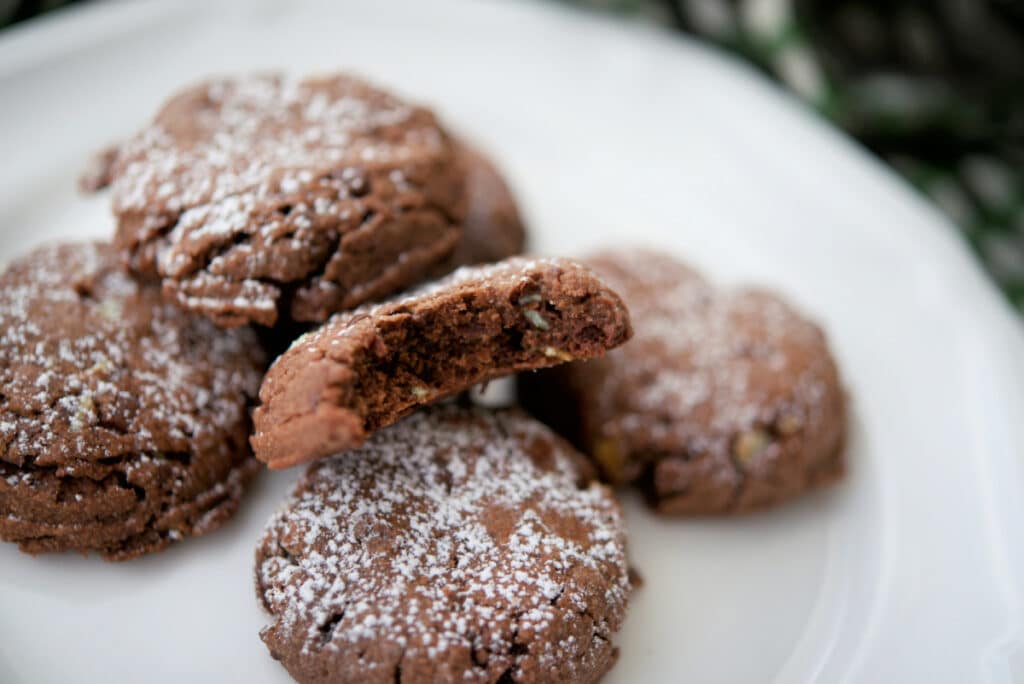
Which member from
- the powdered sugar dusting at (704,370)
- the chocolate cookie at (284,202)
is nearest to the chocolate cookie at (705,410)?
the powdered sugar dusting at (704,370)

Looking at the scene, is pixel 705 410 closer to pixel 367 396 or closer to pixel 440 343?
pixel 440 343

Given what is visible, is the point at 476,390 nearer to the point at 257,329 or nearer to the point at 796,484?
the point at 257,329

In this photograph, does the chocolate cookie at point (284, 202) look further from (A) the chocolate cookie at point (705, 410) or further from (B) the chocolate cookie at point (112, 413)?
(A) the chocolate cookie at point (705, 410)

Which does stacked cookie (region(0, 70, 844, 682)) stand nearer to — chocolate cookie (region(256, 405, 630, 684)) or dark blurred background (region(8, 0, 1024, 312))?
chocolate cookie (region(256, 405, 630, 684))

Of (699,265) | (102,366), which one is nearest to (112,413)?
(102,366)

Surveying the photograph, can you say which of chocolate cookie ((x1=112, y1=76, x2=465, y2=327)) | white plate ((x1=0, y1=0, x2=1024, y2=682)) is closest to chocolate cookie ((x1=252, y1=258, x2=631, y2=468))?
chocolate cookie ((x1=112, y1=76, x2=465, y2=327))
